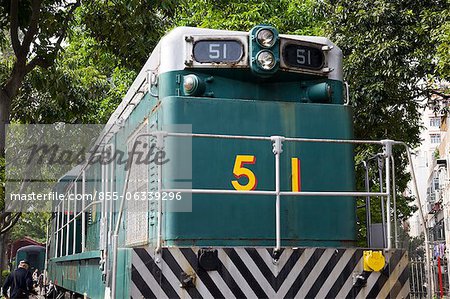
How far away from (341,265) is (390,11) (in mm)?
8743

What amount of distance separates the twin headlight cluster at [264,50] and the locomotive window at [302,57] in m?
0.13

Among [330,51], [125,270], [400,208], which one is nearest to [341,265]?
[125,270]

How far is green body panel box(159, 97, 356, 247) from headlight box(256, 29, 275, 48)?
51cm

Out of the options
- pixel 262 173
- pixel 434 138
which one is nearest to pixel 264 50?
pixel 262 173

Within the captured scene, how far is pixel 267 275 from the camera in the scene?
174 inches

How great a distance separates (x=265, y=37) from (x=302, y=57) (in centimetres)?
45

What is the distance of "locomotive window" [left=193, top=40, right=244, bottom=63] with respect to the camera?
515 cm

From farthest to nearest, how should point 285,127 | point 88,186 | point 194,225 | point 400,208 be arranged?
point 400,208
point 88,186
point 285,127
point 194,225

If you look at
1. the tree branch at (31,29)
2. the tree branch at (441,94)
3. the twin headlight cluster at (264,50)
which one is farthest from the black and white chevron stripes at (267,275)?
the tree branch at (441,94)

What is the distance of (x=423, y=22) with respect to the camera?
1187cm

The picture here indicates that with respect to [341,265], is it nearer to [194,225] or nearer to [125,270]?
[194,225]

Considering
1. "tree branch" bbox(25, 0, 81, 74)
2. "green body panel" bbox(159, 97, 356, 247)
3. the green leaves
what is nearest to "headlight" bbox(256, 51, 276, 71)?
"green body panel" bbox(159, 97, 356, 247)

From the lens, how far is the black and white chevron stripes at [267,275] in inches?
167

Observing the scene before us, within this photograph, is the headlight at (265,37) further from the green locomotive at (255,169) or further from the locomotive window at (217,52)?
Result: the locomotive window at (217,52)
